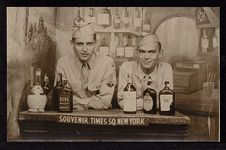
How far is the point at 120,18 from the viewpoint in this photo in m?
3.54

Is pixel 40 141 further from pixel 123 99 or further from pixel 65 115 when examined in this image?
pixel 123 99

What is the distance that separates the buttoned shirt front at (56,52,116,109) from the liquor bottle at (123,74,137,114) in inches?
3.9

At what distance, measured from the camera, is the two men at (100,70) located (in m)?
3.54

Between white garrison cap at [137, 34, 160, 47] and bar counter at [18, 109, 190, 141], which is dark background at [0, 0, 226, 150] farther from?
white garrison cap at [137, 34, 160, 47]

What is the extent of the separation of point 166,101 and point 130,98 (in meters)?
0.25

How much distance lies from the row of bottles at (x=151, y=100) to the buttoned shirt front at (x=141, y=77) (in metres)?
0.03

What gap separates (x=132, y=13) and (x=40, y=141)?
1.11 m

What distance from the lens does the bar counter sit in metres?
3.53

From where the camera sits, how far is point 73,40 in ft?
11.6

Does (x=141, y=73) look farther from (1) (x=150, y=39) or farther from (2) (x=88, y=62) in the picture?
(2) (x=88, y=62)

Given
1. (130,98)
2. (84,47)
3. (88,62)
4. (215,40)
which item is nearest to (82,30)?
(84,47)

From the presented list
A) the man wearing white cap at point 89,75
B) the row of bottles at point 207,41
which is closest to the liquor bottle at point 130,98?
the man wearing white cap at point 89,75

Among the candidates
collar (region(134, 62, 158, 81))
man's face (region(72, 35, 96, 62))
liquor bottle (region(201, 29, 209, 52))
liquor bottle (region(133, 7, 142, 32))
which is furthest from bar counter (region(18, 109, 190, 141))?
liquor bottle (region(133, 7, 142, 32))
